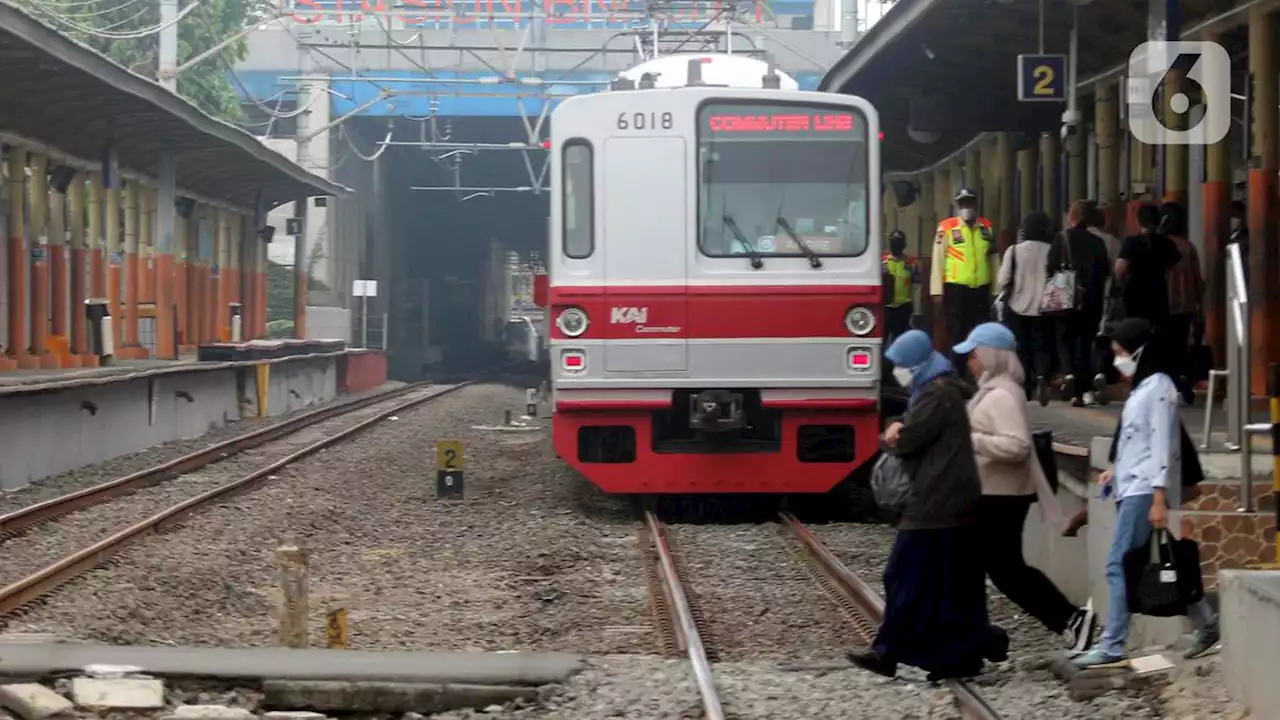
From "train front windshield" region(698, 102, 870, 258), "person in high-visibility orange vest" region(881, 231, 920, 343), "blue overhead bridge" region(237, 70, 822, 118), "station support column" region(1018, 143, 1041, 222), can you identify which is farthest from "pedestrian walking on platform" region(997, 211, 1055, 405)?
"blue overhead bridge" region(237, 70, 822, 118)

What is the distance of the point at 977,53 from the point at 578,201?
4.94m

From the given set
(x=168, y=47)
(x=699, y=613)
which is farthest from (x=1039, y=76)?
(x=168, y=47)

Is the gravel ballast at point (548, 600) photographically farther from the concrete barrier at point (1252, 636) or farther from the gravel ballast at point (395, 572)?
the concrete barrier at point (1252, 636)

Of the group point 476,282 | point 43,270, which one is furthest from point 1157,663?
point 476,282

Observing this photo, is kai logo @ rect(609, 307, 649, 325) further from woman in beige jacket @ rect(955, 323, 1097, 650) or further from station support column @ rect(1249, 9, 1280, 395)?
woman in beige jacket @ rect(955, 323, 1097, 650)

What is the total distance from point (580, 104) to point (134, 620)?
212 inches

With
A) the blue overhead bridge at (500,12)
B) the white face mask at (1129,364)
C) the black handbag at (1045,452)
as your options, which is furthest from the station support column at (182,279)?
the white face mask at (1129,364)

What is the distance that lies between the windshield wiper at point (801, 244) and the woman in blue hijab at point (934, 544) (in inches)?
214

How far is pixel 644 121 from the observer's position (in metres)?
13.6

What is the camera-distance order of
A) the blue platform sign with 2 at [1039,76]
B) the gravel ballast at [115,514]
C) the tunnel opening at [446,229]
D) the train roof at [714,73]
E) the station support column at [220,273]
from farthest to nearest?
the tunnel opening at [446,229] → the station support column at [220,273] → the train roof at [714,73] → the blue platform sign with 2 at [1039,76] → the gravel ballast at [115,514]

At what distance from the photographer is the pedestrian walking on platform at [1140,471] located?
7516 mm

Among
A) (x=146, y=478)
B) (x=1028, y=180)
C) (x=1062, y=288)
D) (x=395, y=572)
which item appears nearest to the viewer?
(x=395, y=572)

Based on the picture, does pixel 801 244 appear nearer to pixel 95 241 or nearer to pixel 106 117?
pixel 106 117

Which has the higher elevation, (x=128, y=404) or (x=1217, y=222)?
(x=1217, y=222)
